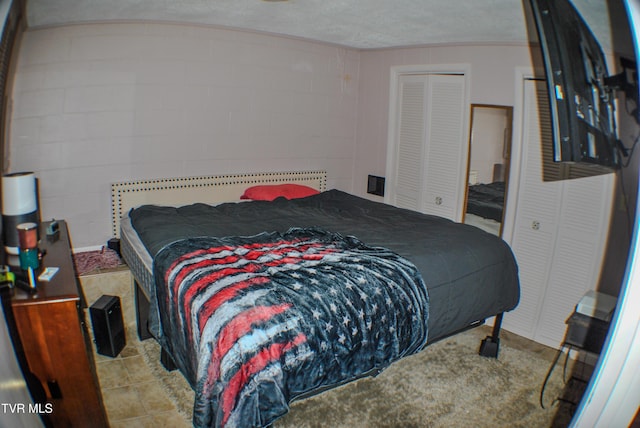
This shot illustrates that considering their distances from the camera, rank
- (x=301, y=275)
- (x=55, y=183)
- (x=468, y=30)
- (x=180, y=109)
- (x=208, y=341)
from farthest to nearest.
A: (x=180, y=109)
(x=55, y=183)
(x=468, y=30)
(x=301, y=275)
(x=208, y=341)

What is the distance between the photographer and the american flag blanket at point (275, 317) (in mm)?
1768

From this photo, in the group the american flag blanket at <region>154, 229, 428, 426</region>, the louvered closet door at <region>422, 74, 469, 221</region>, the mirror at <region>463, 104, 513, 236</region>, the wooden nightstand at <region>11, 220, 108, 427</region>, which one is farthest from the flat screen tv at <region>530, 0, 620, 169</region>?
the louvered closet door at <region>422, 74, 469, 221</region>

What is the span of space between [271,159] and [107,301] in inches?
79.3

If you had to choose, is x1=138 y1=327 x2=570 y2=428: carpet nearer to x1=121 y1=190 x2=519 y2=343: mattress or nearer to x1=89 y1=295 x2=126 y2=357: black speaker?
x1=89 y1=295 x2=126 y2=357: black speaker

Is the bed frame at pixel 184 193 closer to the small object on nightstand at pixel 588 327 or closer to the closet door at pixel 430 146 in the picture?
the small object on nightstand at pixel 588 327

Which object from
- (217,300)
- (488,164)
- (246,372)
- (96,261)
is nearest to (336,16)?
(488,164)

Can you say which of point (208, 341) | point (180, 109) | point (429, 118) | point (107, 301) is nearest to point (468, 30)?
point (429, 118)

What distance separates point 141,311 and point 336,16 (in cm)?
245

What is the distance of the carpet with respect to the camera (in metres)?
2.46

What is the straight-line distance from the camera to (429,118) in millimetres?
4070

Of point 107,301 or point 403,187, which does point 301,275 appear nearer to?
point 107,301

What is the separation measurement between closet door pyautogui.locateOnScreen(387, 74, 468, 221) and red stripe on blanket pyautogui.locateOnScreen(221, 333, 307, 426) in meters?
2.61

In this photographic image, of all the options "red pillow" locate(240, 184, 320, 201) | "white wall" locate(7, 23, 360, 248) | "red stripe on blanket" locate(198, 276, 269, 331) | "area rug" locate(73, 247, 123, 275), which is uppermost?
"white wall" locate(7, 23, 360, 248)

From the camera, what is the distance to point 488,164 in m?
3.70
